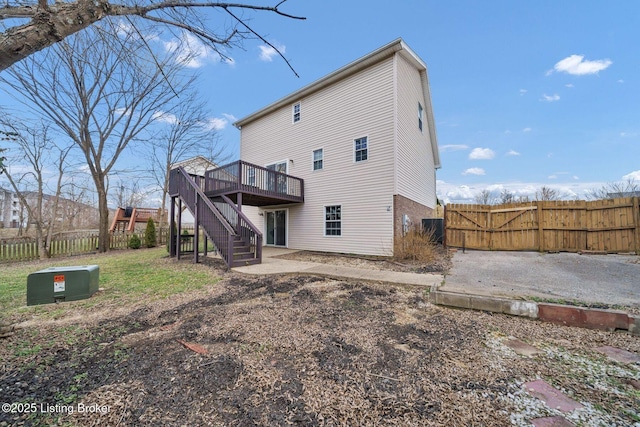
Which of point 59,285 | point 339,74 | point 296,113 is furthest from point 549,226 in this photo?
point 59,285

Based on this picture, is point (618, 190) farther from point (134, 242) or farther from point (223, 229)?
point (134, 242)

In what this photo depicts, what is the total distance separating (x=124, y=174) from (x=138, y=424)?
55.1 ft

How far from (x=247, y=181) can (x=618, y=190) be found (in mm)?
28772

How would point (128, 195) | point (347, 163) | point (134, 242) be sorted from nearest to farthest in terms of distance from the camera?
point (347, 163) < point (134, 242) < point (128, 195)

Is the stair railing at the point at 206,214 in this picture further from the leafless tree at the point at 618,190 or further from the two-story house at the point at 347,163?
the leafless tree at the point at 618,190

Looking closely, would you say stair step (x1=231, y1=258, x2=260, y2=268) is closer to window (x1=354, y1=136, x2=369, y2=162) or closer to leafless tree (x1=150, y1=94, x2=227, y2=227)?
window (x1=354, y1=136, x2=369, y2=162)

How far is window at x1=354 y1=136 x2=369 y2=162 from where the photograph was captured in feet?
34.6

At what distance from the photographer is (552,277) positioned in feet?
18.8

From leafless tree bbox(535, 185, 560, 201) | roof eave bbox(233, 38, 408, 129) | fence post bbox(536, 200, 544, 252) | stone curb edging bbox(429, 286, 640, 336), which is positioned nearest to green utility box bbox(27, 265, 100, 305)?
stone curb edging bbox(429, 286, 640, 336)

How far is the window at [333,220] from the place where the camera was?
11219 millimetres

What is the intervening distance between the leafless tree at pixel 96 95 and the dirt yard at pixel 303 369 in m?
9.74

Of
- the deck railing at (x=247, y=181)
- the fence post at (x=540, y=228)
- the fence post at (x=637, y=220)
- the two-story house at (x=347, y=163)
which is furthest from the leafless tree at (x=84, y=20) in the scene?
the fence post at (x=637, y=220)

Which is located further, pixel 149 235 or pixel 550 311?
pixel 149 235

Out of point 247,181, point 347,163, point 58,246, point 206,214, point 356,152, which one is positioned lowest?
point 58,246
